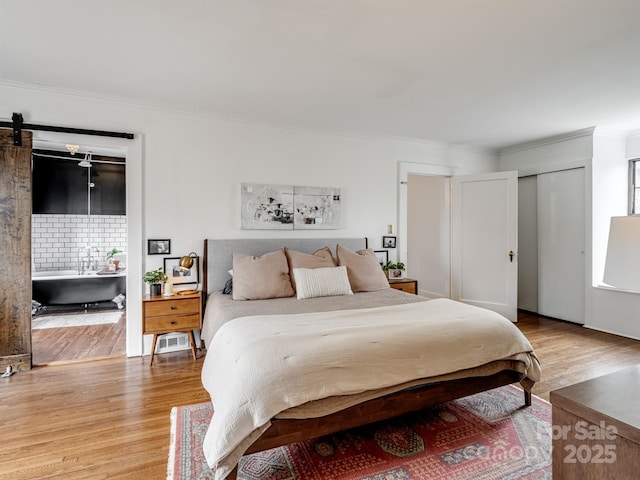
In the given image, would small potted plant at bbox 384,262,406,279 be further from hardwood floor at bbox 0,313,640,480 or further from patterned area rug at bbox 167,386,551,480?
patterned area rug at bbox 167,386,551,480

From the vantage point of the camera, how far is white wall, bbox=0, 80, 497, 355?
3297mm

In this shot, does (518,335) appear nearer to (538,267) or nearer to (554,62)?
(554,62)

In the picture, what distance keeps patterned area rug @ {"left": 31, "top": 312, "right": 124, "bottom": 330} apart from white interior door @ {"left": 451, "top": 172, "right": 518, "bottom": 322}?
516cm

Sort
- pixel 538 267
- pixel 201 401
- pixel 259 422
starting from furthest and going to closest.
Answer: pixel 538 267 → pixel 201 401 → pixel 259 422

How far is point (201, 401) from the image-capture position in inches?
101

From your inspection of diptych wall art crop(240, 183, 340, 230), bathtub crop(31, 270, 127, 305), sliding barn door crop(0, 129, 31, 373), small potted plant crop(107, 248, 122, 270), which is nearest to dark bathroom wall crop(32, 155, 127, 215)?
small potted plant crop(107, 248, 122, 270)

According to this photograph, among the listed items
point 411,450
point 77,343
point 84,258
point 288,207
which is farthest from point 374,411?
point 84,258

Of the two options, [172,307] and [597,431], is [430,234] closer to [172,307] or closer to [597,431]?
[172,307]

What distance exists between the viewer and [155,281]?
3359 mm

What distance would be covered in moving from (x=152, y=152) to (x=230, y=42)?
5.60ft

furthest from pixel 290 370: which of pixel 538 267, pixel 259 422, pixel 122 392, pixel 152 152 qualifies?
pixel 538 267

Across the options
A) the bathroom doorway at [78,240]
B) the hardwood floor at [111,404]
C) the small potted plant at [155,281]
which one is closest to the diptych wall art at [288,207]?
the small potted plant at [155,281]

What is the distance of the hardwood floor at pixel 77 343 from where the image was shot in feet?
11.3

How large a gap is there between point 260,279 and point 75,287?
384 centimetres
